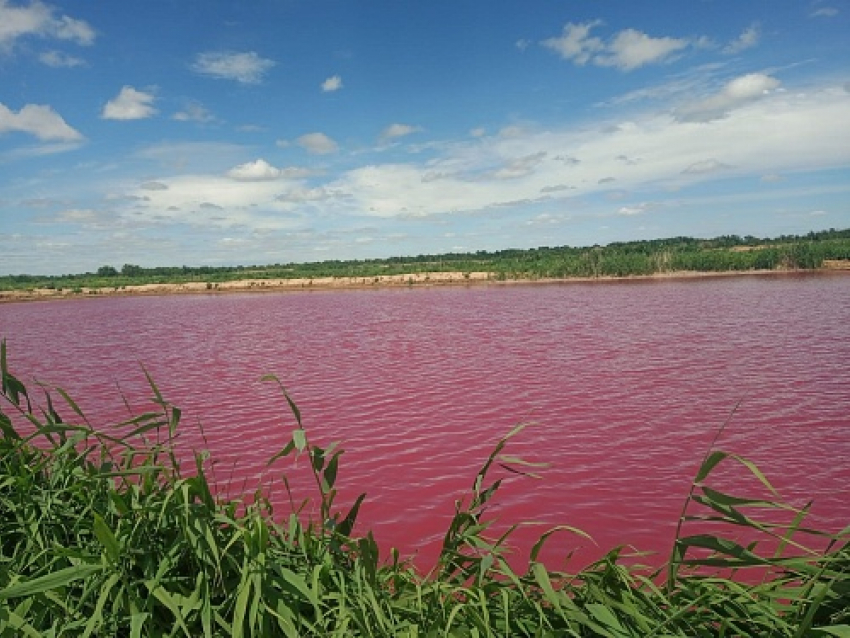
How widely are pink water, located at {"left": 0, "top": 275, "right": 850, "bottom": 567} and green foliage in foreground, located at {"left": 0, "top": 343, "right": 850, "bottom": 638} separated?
1229mm

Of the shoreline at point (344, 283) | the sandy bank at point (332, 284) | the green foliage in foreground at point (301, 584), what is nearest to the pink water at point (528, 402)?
the green foliage in foreground at point (301, 584)

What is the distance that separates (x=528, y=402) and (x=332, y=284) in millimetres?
50139

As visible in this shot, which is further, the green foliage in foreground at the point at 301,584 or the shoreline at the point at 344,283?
the shoreline at the point at 344,283

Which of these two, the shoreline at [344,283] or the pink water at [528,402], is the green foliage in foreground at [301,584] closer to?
the pink water at [528,402]

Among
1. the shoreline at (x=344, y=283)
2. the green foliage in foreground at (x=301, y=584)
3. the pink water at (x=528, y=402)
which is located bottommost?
the pink water at (x=528, y=402)

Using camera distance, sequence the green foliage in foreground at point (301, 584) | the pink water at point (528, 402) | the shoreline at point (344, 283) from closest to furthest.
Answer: the green foliage in foreground at point (301, 584) < the pink water at point (528, 402) < the shoreline at point (344, 283)

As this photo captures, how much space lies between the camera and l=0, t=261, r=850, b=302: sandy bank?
156ft

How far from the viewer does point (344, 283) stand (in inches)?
2287

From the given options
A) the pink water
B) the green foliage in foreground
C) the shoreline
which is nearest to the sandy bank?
the shoreline

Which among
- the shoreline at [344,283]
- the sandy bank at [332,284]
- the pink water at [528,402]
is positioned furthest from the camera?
the sandy bank at [332,284]

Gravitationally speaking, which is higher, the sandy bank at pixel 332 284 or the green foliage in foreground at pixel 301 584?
the sandy bank at pixel 332 284

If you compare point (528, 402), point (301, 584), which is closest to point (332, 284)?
point (528, 402)

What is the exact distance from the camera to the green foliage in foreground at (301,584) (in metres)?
1.91

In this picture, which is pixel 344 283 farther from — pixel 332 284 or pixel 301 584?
pixel 301 584
